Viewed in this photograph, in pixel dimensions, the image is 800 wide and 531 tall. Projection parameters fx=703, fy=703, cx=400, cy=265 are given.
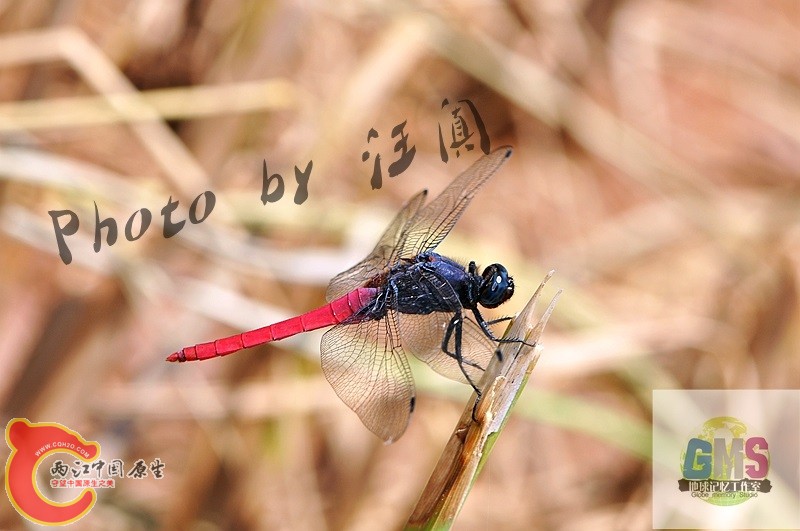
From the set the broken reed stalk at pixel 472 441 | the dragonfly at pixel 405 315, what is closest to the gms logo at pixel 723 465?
the dragonfly at pixel 405 315

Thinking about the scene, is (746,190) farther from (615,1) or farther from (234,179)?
(234,179)

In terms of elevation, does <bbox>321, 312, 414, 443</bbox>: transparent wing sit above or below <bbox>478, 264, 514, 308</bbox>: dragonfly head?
below

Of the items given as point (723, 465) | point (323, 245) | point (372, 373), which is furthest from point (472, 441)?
point (323, 245)

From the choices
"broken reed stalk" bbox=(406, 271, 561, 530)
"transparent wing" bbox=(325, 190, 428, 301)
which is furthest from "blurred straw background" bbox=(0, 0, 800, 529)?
"broken reed stalk" bbox=(406, 271, 561, 530)

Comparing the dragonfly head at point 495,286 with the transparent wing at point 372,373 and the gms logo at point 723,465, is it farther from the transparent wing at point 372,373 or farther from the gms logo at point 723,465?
the gms logo at point 723,465

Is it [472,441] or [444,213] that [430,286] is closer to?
[444,213]

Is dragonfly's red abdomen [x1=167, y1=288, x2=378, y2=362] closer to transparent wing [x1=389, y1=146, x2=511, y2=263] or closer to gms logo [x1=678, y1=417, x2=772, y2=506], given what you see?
transparent wing [x1=389, y1=146, x2=511, y2=263]

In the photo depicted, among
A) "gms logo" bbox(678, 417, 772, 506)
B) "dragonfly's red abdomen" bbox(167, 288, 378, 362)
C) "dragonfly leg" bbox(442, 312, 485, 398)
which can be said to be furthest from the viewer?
"gms logo" bbox(678, 417, 772, 506)
